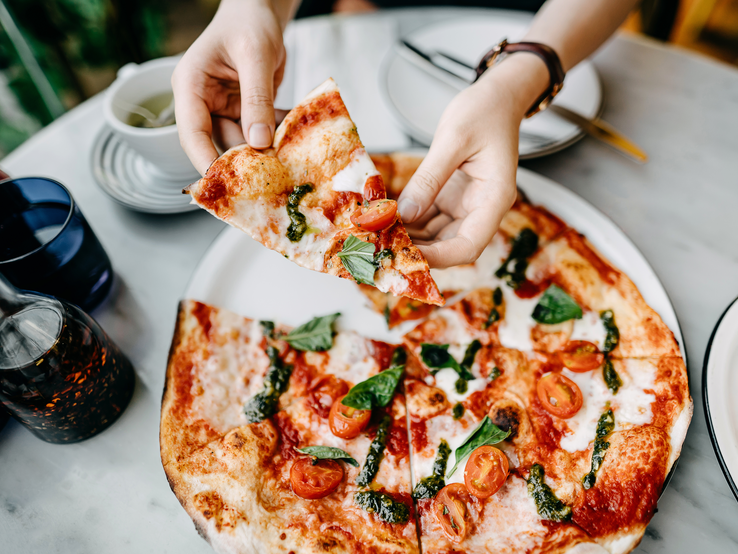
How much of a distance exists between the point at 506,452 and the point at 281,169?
135cm

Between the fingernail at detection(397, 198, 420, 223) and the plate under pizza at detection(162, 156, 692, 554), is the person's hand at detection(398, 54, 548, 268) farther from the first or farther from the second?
the plate under pizza at detection(162, 156, 692, 554)

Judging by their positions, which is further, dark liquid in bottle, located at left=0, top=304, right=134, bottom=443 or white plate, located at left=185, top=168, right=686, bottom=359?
white plate, located at left=185, top=168, right=686, bottom=359

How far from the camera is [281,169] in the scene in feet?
5.92

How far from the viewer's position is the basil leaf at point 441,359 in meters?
1.99

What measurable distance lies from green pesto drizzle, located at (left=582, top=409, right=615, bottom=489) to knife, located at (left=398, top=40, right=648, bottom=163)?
1.48 metres

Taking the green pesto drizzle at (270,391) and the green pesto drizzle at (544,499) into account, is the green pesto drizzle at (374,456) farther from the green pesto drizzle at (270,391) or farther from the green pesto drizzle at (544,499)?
the green pesto drizzle at (544,499)

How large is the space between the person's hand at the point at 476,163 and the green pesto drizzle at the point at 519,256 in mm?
330

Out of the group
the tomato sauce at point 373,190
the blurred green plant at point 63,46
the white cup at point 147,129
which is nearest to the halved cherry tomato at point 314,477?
the tomato sauce at point 373,190

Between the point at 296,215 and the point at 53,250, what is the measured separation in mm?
906

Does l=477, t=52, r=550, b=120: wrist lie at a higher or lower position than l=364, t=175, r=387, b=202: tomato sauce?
higher

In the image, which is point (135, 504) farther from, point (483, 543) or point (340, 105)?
point (340, 105)

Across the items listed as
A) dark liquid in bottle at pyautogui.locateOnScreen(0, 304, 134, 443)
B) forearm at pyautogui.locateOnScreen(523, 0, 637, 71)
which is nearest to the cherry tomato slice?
dark liquid in bottle at pyautogui.locateOnScreen(0, 304, 134, 443)

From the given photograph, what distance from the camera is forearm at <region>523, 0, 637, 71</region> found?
232 cm

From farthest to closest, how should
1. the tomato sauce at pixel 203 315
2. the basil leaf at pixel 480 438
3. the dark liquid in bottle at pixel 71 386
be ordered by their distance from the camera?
the tomato sauce at pixel 203 315 → the basil leaf at pixel 480 438 → the dark liquid in bottle at pixel 71 386
